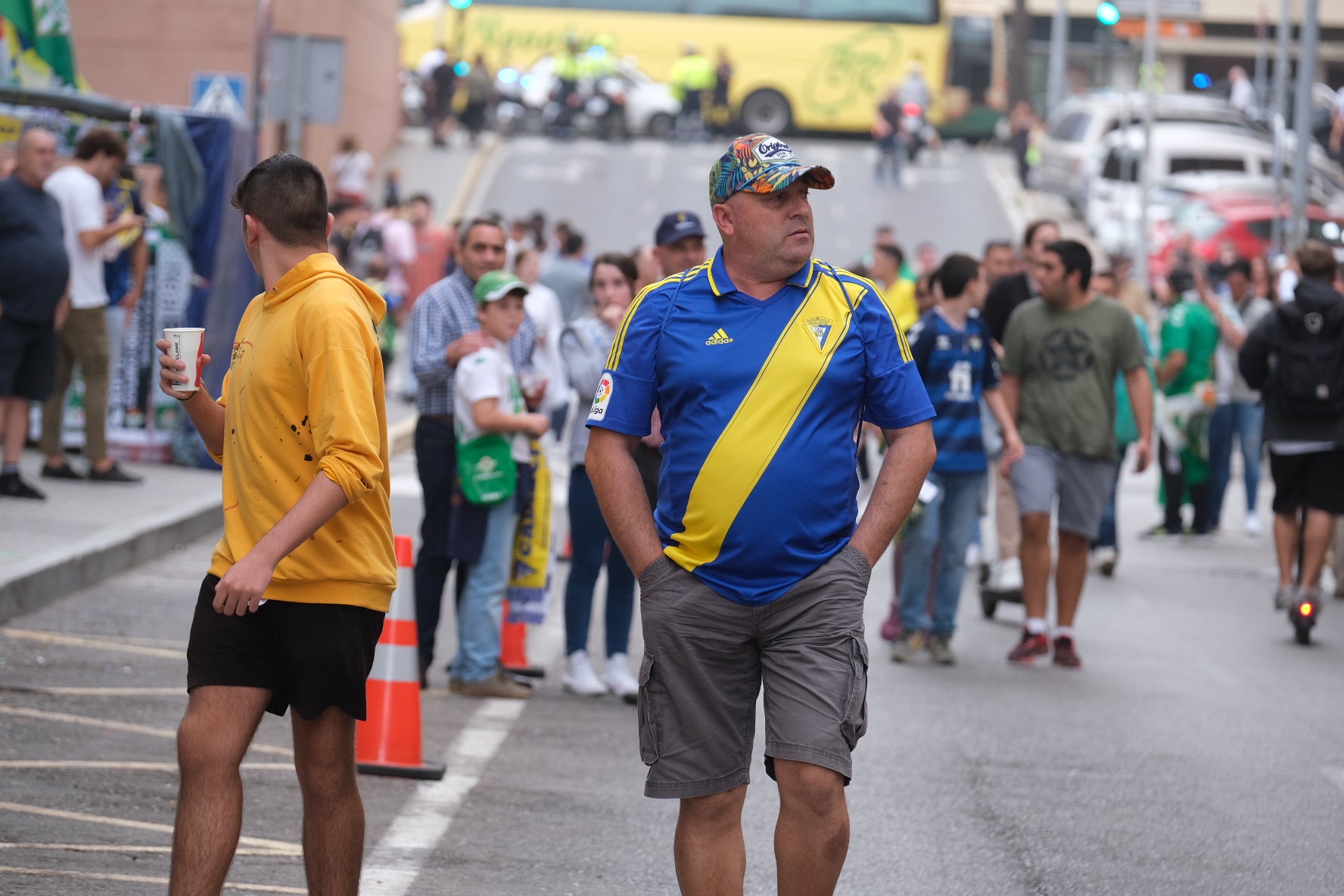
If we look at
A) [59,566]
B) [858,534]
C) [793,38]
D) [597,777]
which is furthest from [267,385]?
[793,38]

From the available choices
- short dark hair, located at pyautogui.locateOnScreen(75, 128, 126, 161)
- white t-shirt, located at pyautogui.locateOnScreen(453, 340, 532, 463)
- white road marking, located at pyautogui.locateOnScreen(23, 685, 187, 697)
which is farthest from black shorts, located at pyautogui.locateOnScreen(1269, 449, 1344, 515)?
short dark hair, located at pyautogui.locateOnScreen(75, 128, 126, 161)

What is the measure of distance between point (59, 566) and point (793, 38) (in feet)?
112

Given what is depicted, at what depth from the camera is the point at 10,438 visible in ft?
37.1

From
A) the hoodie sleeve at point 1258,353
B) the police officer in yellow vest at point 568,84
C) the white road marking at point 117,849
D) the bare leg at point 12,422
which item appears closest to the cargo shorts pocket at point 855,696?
the white road marking at point 117,849

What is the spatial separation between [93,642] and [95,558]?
1548mm

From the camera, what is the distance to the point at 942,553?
952cm

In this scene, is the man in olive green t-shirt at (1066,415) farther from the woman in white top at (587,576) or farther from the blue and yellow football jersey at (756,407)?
the blue and yellow football jersey at (756,407)

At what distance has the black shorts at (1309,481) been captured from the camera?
1048 cm

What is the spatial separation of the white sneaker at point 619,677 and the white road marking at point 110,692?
183 cm

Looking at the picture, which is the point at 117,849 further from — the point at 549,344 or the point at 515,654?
the point at 549,344

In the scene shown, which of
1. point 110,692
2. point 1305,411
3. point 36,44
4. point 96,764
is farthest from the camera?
point 36,44

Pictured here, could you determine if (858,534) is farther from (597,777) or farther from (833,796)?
(597,777)

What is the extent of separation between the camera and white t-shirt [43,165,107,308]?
1193 cm

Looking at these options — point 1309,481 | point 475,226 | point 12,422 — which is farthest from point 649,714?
point 12,422
